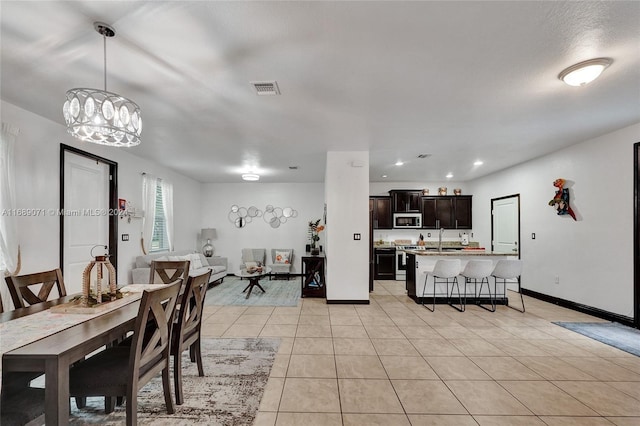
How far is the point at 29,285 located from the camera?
244cm

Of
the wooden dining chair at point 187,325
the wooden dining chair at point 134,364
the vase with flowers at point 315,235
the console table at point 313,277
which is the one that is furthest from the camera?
the vase with flowers at point 315,235

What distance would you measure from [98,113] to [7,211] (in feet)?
6.82

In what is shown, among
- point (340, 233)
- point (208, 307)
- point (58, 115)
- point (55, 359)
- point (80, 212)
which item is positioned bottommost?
point (208, 307)

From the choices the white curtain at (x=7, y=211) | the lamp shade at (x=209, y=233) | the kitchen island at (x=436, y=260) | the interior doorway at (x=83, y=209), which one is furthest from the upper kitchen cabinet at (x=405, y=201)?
the white curtain at (x=7, y=211)

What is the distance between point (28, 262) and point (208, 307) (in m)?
2.44

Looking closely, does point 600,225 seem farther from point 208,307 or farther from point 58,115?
point 58,115

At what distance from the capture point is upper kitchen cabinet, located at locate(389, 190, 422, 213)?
8.21 metres

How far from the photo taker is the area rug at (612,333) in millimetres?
3377

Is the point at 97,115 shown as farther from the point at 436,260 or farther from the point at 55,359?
the point at 436,260

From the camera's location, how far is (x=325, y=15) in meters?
1.91

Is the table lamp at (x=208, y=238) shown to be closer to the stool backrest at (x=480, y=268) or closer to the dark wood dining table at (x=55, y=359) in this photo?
the stool backrest at (x=480, y=268)

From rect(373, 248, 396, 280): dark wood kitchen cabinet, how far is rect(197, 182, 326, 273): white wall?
5.71 feet

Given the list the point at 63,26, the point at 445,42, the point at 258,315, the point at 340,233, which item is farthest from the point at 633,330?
the point at 63,26

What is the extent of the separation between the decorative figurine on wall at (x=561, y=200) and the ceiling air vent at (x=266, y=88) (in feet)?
16.3
